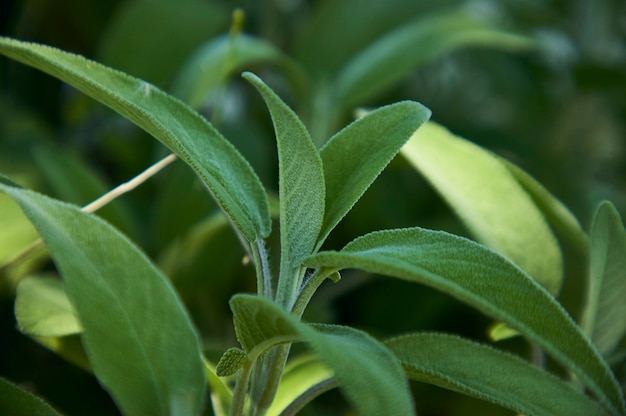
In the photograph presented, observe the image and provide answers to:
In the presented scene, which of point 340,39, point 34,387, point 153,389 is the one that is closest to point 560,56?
point 340,39

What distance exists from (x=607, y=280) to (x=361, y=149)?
14 cm

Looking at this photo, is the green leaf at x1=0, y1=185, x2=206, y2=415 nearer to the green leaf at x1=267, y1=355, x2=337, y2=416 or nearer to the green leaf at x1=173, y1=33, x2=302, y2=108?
the green leaf at x1=267, y1=355, x2=337, y2=416

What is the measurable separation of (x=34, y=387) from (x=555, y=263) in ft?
1.21

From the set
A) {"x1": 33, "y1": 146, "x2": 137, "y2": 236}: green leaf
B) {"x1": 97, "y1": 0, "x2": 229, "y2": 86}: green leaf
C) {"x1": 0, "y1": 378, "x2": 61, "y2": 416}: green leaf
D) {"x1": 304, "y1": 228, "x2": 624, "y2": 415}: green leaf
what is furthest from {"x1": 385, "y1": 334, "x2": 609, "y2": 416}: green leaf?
{"x1": 97, "y1": 0, "x2": 229, "y2": 86}: green leaf

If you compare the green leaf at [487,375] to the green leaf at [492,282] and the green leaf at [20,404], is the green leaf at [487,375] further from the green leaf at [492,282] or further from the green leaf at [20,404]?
the green leaf at [20,404]

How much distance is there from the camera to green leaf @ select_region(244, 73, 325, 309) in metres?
0.31

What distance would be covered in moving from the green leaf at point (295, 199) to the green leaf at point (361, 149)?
0.01m

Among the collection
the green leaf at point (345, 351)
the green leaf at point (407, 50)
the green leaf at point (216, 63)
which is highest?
the green leaf at point (216, 63)

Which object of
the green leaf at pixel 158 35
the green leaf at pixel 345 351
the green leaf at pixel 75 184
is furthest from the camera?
the green leaf at pixel 158 35

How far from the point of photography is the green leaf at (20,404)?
320 millimetres

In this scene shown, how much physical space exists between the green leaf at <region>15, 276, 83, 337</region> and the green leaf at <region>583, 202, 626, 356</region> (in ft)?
0.81

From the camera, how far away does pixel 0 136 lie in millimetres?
766

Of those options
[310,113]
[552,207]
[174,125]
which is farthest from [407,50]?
[174,125]

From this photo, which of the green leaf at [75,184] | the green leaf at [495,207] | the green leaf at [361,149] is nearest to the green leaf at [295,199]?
the green leaf at [361,149]
